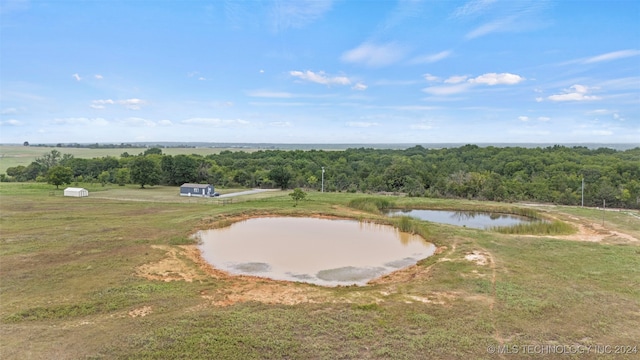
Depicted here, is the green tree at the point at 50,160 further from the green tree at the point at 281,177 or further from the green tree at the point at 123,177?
the green tree at the point at 281,177

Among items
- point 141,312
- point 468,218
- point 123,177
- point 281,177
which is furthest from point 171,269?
point 123,177

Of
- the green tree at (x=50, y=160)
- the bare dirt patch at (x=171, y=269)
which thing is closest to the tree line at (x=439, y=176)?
the green tree at (x=50, y=160)

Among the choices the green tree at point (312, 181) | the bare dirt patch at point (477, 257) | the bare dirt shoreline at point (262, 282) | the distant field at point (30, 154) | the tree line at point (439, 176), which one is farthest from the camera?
the distant field at point (30, 154)

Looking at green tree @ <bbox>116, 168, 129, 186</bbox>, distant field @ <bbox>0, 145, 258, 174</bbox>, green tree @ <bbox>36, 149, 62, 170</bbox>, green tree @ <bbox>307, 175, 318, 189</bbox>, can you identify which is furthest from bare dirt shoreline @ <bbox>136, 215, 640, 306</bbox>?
distant field @ <bbox>0, 145, 258, 174</bbox>

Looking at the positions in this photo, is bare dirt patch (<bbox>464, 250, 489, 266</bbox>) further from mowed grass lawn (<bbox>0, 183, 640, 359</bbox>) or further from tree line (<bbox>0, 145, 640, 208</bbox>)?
tree line (<bbox>0, 145, 640, 208</bbox>)

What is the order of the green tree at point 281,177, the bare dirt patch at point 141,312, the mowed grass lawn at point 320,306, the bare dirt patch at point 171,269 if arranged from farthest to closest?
the green tree at point 281,177
the bare dirt patch at point 171,269
the bare dirt patch at point 141,312
the mowed grass lawn at point 320,306

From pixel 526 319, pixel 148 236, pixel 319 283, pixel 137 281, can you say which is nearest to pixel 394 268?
pixel 319 283
